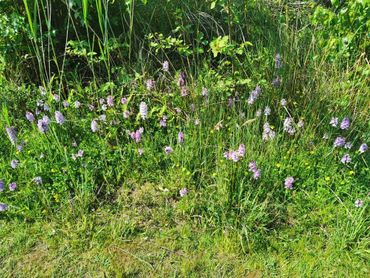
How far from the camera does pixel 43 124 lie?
107 inches

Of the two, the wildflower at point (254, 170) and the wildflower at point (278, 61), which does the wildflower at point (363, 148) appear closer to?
the wildflower at point (254, 170)

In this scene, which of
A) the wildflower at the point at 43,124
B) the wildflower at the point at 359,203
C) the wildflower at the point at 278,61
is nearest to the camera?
the wildflower at the point at 359,203

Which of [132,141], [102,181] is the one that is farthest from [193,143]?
[102,181]

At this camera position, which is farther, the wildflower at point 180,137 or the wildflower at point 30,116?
the wildflower at point 30,116

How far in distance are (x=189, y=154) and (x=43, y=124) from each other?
1005 mm

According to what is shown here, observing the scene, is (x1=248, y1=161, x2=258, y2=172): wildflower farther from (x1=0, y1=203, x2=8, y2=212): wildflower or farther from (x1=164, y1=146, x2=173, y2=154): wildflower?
(x1=0, y1=203, x2=8, y2=212): wildflower

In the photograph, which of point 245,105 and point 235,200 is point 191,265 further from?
point 245,105

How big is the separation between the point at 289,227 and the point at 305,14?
2246mm

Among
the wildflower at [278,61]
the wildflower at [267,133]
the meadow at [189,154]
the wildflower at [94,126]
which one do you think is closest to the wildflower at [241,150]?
the meadow at [189,154]

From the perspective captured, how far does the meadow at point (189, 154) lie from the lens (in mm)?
2318

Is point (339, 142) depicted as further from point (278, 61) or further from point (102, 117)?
point (102, 117)

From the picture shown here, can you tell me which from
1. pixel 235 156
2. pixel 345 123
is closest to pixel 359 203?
pixel 345 123

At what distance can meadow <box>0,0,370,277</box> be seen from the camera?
2.32 m

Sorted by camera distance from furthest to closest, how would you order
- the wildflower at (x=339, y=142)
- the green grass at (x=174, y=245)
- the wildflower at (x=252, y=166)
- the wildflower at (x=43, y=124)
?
the wildflower at (x=43, y=124)
the wildflower at (x=339, y=142)
the wildflower at (x=252, y=166)
the green grass at (x=174, y=245)
